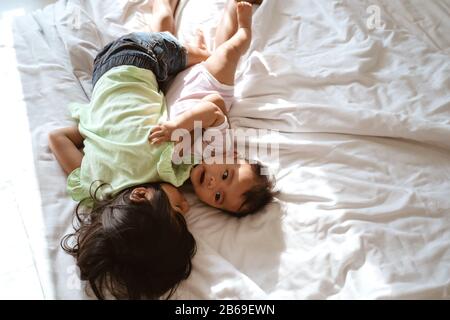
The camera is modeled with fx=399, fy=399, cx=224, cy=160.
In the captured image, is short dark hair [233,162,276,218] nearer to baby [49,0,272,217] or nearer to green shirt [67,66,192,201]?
baby [49,0,272,217]

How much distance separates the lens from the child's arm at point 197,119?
38.0 inches

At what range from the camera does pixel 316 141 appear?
102 centimetres

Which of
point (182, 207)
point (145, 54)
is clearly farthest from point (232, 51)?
point (182, 207)

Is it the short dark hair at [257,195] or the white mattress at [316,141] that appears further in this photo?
the short dark hair at [257,195]

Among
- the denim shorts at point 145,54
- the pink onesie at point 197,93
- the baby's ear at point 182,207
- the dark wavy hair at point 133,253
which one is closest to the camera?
the dark wavy hair at point 133,253

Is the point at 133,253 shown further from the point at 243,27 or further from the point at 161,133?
the point at 243,27

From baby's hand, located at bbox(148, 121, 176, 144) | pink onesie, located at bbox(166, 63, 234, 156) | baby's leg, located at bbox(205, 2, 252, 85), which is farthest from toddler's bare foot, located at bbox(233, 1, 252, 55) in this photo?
baby's hand, located at bbox(148, 121, 176, 144)

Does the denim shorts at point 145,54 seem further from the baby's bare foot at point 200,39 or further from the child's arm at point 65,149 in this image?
the child's arm at point 65,149

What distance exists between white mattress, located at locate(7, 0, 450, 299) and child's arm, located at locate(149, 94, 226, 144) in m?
0.09

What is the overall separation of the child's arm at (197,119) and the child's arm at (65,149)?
208 mm

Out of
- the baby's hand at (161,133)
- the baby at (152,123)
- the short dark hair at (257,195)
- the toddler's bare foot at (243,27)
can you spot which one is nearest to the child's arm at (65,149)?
the baby at (152,123)

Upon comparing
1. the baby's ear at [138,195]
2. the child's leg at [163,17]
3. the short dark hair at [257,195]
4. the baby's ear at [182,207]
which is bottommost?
the baby's ear at [182,207]

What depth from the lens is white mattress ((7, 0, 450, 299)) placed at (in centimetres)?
82
